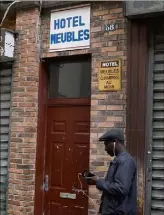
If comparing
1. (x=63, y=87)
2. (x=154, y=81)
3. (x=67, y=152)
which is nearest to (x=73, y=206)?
(x=67, y=152)

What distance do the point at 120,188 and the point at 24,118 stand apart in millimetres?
2685

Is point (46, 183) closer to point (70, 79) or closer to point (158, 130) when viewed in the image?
point (70, 79)

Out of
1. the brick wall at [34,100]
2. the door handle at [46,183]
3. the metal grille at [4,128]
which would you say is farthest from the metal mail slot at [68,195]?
the metal grille at [4,128]

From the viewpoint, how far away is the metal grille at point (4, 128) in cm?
675

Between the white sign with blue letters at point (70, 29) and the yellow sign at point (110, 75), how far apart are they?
463 mm

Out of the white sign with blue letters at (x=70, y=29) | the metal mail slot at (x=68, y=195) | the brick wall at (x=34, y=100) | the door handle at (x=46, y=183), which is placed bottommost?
the metal mail slot at (x=68, y=195)

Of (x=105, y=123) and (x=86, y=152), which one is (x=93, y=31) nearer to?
(x=105, y=123)

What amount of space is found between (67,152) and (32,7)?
7.78 feet

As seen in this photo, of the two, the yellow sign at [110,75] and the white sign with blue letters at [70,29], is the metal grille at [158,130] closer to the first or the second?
the yellow sign at [110,75]

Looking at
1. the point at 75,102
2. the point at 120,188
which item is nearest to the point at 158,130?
the point at 75,102

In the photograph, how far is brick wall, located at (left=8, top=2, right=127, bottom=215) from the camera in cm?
579

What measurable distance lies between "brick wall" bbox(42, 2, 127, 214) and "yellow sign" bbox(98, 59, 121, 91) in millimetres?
70

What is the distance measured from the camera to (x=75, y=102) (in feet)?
20.6

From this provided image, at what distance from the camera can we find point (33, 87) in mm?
6488
